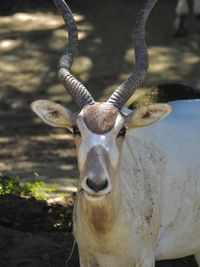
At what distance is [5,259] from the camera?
7.86m

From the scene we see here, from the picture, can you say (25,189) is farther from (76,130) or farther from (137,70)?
(76,130)

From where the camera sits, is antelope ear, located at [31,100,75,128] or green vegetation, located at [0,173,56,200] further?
green vegetation, located at [0,173,56,200]

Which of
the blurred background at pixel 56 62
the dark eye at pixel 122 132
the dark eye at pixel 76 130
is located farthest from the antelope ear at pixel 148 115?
the blurred background at pixel 56 62

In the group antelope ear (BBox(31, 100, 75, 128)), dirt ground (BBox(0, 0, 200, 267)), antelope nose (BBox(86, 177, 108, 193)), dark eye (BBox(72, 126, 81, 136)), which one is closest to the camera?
antelope nose (BBox(86, 177, 108, 193))

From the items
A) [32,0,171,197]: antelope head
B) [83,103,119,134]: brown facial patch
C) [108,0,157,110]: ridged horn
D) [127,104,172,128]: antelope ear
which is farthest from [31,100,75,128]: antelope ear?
[127,104,172,128]: antelope ear

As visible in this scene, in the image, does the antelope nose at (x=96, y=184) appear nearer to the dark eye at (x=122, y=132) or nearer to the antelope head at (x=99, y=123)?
the antelope head at (x=99, y=123)

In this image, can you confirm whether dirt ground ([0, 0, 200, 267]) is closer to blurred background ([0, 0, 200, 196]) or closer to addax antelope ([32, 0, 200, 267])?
blurred background ([0, 0, 200, 196])

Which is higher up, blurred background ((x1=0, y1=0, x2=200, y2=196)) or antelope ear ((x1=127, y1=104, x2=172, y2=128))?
antelope ear ((x1=127, y1=104, x2=172, y2=128))

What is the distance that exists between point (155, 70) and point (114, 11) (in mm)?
3548

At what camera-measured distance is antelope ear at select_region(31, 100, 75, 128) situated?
6.00 metres

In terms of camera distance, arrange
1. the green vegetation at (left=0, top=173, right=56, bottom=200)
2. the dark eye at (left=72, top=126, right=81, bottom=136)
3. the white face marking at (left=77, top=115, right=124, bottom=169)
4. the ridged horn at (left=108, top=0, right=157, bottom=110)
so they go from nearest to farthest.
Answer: the white face marking at (left=77, top=115, right=124, bottom=169) < the dark eye at (left=72, top=126, right=81, bottom=136) < the ridged horn at (left=108, top=0, right=157, bottom=110) < the green vegetation at (left=0, top=173, right=56, bottom=200)

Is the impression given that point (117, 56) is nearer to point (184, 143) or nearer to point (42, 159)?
point (42, 159)

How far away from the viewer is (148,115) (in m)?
6.11

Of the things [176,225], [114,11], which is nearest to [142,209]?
[176,225]
